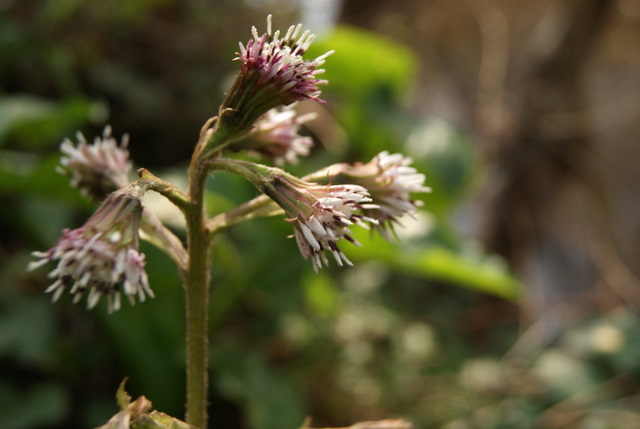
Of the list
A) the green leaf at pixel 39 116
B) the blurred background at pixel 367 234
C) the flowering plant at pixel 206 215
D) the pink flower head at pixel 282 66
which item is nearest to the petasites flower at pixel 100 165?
the flowering plant at pixel 206 215

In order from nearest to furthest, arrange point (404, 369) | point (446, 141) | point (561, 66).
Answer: point (404, 369) → point (446, 141) → point (561, 66)

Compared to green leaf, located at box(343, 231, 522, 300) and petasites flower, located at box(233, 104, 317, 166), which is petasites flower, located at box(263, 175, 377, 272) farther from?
green leaf, located at box(343, 231, 522, 300)

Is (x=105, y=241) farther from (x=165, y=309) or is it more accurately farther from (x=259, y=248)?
(x=259, y=248)

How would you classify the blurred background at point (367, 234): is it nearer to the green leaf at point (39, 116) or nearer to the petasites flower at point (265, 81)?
the green leaf at point (39, 116)

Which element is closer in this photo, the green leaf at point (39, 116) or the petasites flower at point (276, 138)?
the petasites flower at point (276, 138)

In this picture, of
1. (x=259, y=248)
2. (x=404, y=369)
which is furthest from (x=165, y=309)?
(x=404, y=369)

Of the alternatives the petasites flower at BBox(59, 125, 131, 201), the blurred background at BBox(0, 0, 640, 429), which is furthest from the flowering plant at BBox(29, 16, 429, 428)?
the blurred background at BBox(0, 0, 640, 429)
